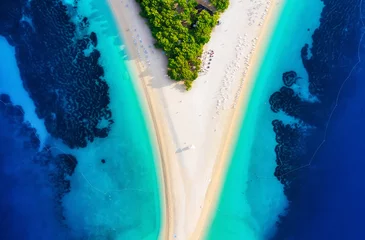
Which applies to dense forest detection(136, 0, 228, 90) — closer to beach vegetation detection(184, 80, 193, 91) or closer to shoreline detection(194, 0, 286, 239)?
beach vegetation detection(184, 80, 193, 91)

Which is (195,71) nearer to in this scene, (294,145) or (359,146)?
(294,145)

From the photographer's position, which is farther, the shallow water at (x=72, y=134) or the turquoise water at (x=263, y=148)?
the shallow water at (x=72, y=134)

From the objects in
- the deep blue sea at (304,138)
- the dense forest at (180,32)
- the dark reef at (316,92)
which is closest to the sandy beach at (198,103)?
the dense forest at (180,32)

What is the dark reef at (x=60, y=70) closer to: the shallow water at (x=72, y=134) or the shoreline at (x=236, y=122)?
the shallow water at (x=72, y=134)

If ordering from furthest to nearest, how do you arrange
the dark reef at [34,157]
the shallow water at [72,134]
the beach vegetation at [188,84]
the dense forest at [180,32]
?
the dark reef at [34,157] → the shallow water at [72,134] → the beach vegetation at [188,84] → the dense forest at [180,32]

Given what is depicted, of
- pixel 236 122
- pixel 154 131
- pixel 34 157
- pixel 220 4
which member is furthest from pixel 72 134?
pixel 220 4

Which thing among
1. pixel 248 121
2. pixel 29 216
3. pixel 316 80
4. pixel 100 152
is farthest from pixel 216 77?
pixel 29 216
